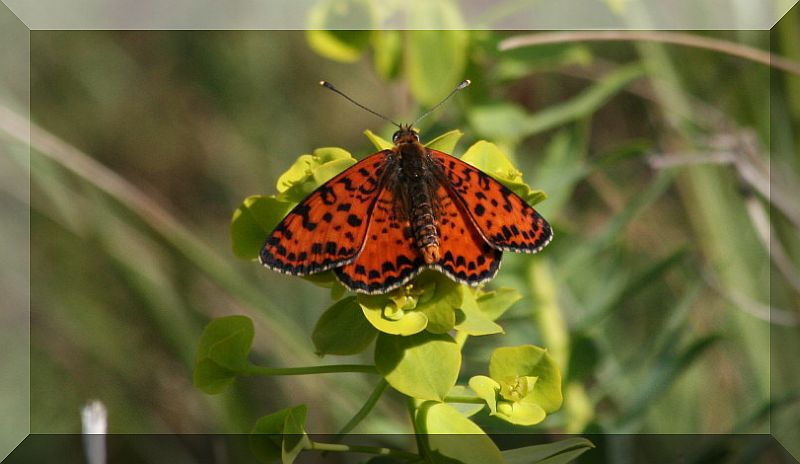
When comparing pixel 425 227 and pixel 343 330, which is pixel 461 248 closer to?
pixel 425 227

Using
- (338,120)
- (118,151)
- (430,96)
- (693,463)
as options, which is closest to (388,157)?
(430,96)

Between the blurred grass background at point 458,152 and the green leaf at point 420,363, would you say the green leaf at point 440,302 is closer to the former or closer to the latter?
the green leaf at point 420,363

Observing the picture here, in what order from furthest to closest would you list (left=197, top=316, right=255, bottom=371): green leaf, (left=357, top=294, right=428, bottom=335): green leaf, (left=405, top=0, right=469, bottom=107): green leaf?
(left=405, top=0, right=469, bottom=107): green leaf
(left=197, top=316, right=255, bottom=371): green leaf
(left=357, top=294, right=428, bottom=335): green leaf

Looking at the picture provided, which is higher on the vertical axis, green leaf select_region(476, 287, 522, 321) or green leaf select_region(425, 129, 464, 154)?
green leaf select_region(425, 129, 464, 154)

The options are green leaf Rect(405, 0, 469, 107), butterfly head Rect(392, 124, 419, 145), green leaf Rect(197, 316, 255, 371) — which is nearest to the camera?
green leaf Rect(197, 316, 255, 371)

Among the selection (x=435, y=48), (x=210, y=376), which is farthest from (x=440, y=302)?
(x=435, y=48)

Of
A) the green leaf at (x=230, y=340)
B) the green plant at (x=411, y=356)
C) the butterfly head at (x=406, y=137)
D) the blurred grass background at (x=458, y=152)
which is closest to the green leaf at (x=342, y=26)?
the blurred grass background at (x=458, y=152)

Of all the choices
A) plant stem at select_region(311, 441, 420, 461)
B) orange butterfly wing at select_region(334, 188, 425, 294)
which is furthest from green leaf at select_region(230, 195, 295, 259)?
plant stem at select_region(311, 441, 420, 461)

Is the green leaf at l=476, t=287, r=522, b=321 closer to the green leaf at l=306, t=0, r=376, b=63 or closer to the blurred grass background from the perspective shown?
the blurred grass background
